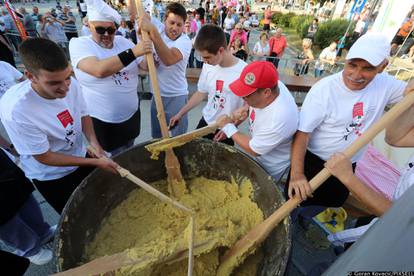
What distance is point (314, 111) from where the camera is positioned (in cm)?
181

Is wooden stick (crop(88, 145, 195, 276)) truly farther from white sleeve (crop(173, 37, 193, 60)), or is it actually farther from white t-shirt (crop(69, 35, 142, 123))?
white sleeve (crop(173, 37, 193, 60))

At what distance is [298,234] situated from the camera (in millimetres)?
2678

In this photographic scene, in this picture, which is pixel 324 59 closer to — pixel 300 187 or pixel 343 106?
pixel 343 106

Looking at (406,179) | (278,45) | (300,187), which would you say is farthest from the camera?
(278,45)

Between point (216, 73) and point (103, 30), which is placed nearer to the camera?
point (103, 30)

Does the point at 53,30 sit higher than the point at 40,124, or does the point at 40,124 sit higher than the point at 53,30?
the point at 40,124

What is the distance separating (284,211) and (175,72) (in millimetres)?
2149

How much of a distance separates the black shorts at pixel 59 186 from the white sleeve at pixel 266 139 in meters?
1.47

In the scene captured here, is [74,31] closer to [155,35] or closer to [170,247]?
[155,35]

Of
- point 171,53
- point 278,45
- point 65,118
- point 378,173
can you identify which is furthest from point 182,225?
point 278,45

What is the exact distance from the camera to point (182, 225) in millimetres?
1989

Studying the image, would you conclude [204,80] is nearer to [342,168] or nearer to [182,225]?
[182,225]

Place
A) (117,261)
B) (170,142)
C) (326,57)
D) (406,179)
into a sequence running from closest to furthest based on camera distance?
(117,261), (406,179), (170,142), (326,57)

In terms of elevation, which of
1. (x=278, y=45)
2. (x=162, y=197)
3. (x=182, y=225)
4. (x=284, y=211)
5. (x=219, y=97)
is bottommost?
(x=182, y=225)
